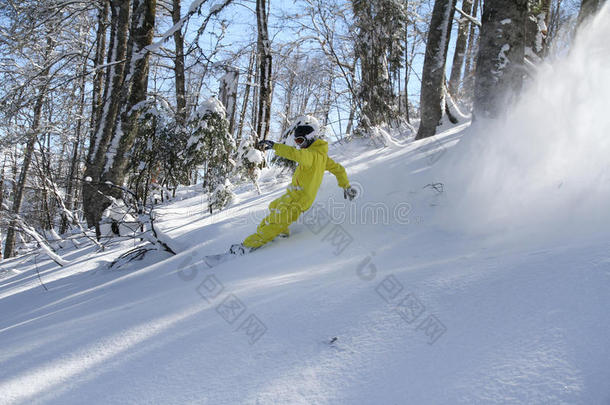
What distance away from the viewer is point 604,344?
3.08 feet

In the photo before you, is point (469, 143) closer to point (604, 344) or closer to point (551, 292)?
point (551, 292)

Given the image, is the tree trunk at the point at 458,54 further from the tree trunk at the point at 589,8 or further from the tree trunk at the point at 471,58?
the tree trunk at the point at 589,8

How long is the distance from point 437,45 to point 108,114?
634cm

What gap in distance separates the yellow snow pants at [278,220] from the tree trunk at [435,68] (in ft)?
13.6

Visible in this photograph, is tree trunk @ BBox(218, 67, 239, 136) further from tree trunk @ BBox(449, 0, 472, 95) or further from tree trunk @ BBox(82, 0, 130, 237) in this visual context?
tree trunk @ BBox(449, 0, 472, 95)

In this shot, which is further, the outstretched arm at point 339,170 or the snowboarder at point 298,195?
the outstretched arm at point 339,170

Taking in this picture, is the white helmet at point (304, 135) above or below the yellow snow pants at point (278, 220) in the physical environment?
above

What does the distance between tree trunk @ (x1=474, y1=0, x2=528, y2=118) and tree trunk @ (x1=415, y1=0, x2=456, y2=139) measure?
96.4 inches

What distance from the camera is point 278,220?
10.8ft

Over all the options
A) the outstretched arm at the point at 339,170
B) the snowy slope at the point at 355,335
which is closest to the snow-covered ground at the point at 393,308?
the snowy slope at the point at 355,335

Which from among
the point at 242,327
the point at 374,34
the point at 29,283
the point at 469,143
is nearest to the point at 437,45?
the point at 374,34

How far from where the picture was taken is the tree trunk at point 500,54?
11.8 feet

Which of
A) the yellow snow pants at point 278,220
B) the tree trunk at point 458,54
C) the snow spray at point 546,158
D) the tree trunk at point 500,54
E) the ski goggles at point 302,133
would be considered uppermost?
the tree trunk at point 458,54

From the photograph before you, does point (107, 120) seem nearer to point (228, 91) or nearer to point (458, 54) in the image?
point (228, 91)
